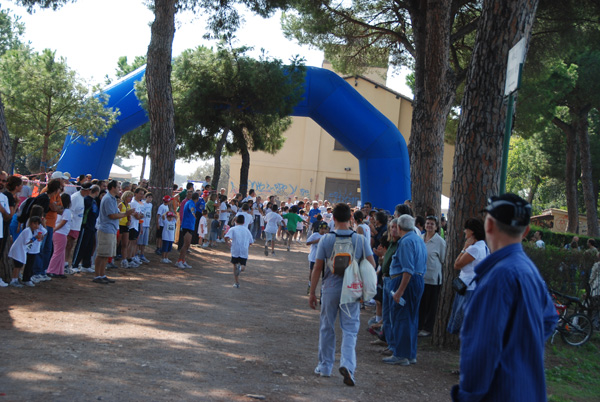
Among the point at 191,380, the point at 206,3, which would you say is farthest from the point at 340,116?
the point at 191,380

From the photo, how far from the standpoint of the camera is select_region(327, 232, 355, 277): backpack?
619 centimetres

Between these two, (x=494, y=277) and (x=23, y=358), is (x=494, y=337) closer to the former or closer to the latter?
(x=494, y=277)

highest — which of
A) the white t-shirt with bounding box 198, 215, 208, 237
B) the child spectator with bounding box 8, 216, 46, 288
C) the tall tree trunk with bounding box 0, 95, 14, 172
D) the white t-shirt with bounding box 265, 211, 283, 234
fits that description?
the tall tree trunk with bounding box 0, 95, 14, 172

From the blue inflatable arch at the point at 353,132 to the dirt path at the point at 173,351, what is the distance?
955 centimetres

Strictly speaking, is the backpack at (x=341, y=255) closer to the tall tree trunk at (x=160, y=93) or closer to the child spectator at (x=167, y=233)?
the child spectator at (x=167, y=233)

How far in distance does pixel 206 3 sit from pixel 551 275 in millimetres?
13112

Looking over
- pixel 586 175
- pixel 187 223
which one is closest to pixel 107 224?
pixel 187 223

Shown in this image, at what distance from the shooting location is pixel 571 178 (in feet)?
97.9

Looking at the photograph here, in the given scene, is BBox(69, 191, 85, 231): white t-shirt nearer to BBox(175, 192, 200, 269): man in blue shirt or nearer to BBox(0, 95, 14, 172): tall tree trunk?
A: BBox(0, 95, 14, 172): tall tree trunk

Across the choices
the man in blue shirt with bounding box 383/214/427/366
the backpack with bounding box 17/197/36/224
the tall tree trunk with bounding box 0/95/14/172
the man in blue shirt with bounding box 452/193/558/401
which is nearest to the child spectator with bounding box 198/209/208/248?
the backpack with bounding box 17/197/36/224

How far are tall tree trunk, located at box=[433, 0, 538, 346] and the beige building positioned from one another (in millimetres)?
34559

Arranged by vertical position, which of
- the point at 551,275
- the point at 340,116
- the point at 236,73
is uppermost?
the point at 236,73

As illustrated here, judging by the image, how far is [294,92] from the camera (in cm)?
2195

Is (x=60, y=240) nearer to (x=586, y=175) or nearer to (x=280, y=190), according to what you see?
(x=586, y=175)
